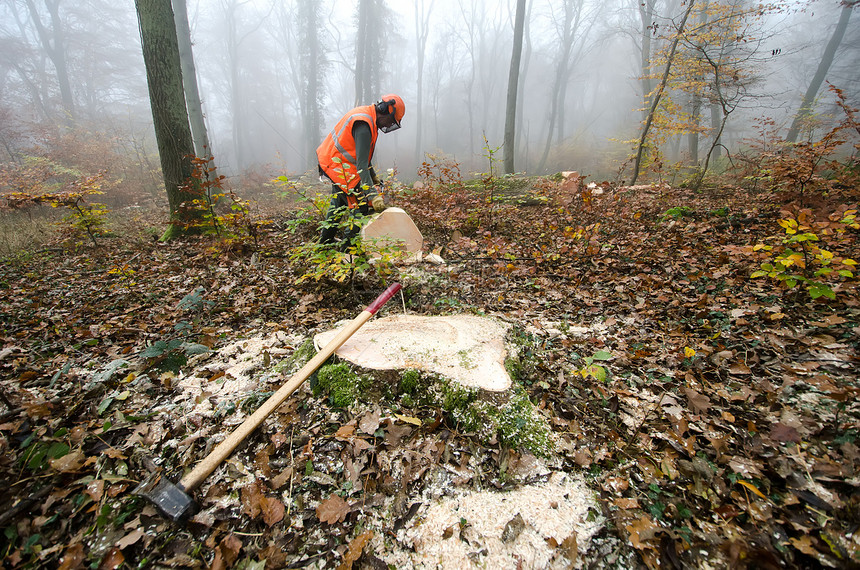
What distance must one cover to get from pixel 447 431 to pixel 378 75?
2400 cm

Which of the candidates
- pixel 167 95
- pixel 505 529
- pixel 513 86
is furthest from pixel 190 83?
pixel 505 529

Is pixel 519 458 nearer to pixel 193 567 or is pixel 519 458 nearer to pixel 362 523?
pixel 362 523

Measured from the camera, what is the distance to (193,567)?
4.23 feet

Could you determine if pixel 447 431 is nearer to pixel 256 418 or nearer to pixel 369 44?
pixel 256 418

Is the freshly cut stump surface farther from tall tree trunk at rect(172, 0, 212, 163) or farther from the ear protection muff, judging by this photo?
tall tree trunk at rect(172, 0, 212, 163)

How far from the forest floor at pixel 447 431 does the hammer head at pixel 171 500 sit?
0.06 meters

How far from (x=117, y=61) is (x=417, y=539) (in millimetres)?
37031

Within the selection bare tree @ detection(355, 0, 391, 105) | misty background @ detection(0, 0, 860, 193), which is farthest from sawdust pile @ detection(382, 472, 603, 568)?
bare tree @ detection(355, 0, 391, 105)

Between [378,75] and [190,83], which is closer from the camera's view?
[190,83]

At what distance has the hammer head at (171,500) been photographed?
1.39 m

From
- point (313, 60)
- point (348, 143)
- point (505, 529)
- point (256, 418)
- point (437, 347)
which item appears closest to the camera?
point (505, 529)

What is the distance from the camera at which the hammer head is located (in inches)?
54.7

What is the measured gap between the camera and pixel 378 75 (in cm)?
2064

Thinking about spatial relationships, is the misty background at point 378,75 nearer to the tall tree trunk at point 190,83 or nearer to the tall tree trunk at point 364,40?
the tall tree trunk at point 364,40
